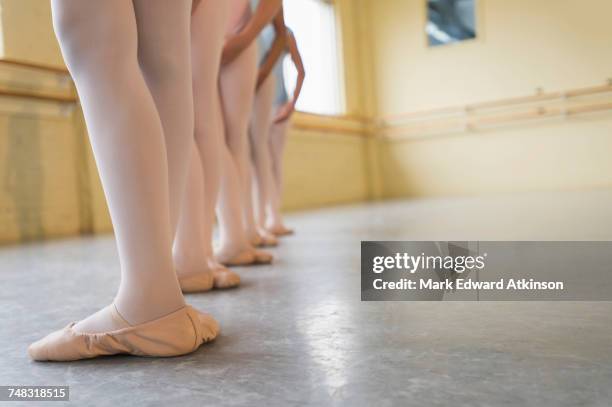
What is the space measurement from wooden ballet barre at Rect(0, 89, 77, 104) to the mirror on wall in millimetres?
5510

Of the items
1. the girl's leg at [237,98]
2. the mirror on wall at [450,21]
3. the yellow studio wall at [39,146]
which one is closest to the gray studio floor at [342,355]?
the girl's leg at [237,98]

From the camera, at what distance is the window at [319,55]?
770 cm

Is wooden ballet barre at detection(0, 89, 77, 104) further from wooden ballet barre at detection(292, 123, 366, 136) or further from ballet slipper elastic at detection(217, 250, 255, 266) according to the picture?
wooden ballet barre at detection(292, 123, 366, 136)

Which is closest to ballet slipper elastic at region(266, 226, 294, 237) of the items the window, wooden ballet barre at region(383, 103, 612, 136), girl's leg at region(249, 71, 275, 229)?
girl's leg at region(249, 71, 275, 229)

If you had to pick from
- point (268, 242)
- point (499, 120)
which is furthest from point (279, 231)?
point (499, 120)

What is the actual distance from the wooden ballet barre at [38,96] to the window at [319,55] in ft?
11.9

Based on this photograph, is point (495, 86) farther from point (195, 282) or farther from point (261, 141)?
point (195, 282)

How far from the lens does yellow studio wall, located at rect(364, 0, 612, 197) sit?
693cm

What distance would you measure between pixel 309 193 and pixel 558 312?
6360 mm

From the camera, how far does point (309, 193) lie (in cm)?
740

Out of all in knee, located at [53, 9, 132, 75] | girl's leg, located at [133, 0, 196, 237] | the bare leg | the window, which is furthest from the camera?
the window

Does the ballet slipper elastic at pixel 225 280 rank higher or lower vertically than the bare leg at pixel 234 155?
lower

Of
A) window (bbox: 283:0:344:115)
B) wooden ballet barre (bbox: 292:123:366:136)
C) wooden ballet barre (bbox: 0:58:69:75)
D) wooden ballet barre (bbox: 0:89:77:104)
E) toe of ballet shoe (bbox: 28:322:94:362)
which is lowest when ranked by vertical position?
toe of ballet shoe (bbox: 28:322:94:362)

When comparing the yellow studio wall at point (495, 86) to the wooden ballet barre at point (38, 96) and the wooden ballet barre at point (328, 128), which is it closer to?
the wooden ballet barre at point (328, 128)
